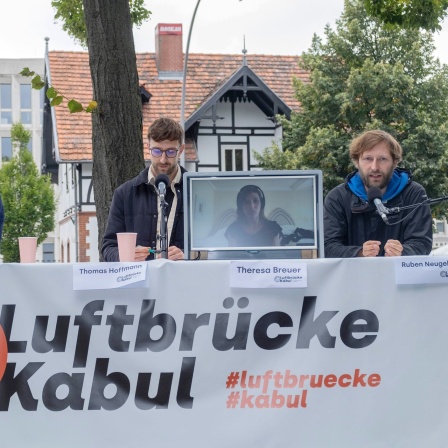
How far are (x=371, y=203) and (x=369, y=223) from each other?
17 cm

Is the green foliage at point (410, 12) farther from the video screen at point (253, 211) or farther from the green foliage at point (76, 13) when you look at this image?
the video screen at point (253, 211)

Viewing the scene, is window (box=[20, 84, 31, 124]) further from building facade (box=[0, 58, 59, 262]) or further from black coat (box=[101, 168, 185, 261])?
black coat (box=[101, 168, 185, 261])

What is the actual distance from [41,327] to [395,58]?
3227 centimetres

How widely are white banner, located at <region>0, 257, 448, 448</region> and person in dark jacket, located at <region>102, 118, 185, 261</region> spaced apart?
1002 mm

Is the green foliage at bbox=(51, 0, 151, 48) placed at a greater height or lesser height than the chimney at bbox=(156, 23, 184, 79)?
lesser

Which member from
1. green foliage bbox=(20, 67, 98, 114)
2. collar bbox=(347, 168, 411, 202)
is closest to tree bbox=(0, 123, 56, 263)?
green foliage bbox=(20, 67, 98, 114)

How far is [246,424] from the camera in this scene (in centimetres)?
455

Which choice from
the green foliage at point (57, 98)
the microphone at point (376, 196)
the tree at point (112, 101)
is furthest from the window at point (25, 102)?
the microphone at point (376, 196)

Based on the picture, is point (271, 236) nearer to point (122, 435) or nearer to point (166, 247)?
point (166, 247)

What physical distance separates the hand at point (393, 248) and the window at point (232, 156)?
120 feet

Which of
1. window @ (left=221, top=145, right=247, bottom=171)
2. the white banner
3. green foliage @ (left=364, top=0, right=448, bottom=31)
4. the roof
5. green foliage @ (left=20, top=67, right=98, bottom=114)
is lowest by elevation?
the white banner

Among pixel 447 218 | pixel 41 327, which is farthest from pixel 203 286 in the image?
pixel 447 218

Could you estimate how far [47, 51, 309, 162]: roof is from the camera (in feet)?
140

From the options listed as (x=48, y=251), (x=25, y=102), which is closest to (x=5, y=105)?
(x=25, y=102)
